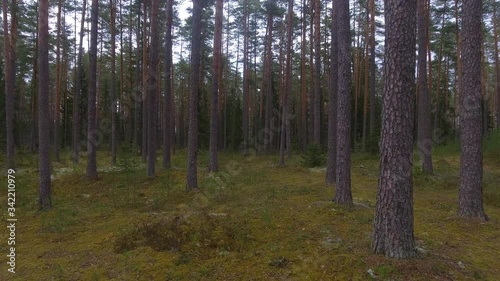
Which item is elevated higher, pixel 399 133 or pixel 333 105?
pixel 333 105

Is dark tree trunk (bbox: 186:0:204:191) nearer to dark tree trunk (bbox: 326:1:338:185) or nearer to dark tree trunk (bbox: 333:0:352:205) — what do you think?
dark tree trunk (bbox: 326:1:338:185)

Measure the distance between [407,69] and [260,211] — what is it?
4.35m

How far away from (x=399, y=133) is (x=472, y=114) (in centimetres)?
332

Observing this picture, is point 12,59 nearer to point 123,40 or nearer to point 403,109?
point 123,40

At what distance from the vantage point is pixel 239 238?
5566 mm

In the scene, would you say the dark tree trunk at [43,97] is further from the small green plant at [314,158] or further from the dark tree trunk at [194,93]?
the small green plant at [314,158]

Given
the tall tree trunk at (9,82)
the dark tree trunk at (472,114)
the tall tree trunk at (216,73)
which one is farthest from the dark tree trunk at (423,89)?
the tall tree trunk at (9,82)

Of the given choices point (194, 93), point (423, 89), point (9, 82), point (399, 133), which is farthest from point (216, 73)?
point (399, 133)

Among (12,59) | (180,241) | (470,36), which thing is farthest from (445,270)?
(12,59)

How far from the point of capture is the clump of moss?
5.28m

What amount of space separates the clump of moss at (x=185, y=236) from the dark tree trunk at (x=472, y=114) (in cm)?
458

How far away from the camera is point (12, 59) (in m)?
14.7

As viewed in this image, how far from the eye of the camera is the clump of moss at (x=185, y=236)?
528 centimetres

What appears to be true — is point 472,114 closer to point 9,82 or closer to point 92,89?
point 92,89
